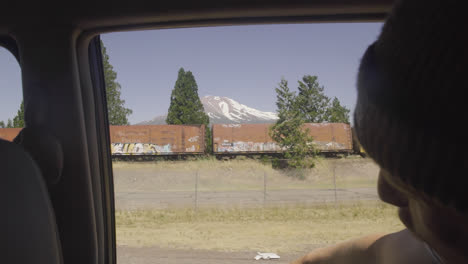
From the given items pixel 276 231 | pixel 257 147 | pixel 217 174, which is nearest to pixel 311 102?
pixel 276 231

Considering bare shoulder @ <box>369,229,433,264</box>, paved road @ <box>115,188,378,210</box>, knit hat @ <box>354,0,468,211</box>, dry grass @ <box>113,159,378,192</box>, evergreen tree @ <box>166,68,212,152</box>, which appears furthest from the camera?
paved road @ <box>115,188,378,210</box>

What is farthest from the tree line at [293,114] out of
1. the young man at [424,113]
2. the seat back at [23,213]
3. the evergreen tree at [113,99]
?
the young man at [424,113]

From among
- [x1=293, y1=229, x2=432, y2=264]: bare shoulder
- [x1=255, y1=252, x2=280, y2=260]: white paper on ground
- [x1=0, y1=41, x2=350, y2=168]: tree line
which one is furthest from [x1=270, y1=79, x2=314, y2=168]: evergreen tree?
[x1=293, y1=229, x2=432, y2=264]: bare shoulder

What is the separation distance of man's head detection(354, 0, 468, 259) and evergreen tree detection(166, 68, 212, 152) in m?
3.70

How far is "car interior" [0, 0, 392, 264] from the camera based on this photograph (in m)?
1.71

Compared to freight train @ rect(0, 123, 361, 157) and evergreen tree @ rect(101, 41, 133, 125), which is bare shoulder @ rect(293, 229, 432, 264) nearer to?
freight train @ rect(0, 123, 361, 157)

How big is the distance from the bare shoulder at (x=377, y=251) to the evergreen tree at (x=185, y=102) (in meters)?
3.10

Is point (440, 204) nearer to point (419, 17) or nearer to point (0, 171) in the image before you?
point (419, 17)

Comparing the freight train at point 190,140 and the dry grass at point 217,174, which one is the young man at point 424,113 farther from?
the dry grass at point 217,174

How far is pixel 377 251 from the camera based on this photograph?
3.41 ft

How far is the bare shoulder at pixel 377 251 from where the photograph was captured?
0.88 m

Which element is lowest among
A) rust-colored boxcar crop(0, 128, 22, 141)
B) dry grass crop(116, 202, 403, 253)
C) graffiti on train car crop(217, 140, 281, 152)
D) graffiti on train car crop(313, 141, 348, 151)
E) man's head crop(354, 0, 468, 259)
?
dry grass crop(116, 202, 403, 253)

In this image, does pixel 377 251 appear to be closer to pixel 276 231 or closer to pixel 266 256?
pixel 266 256

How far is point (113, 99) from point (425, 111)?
2.37 metres
